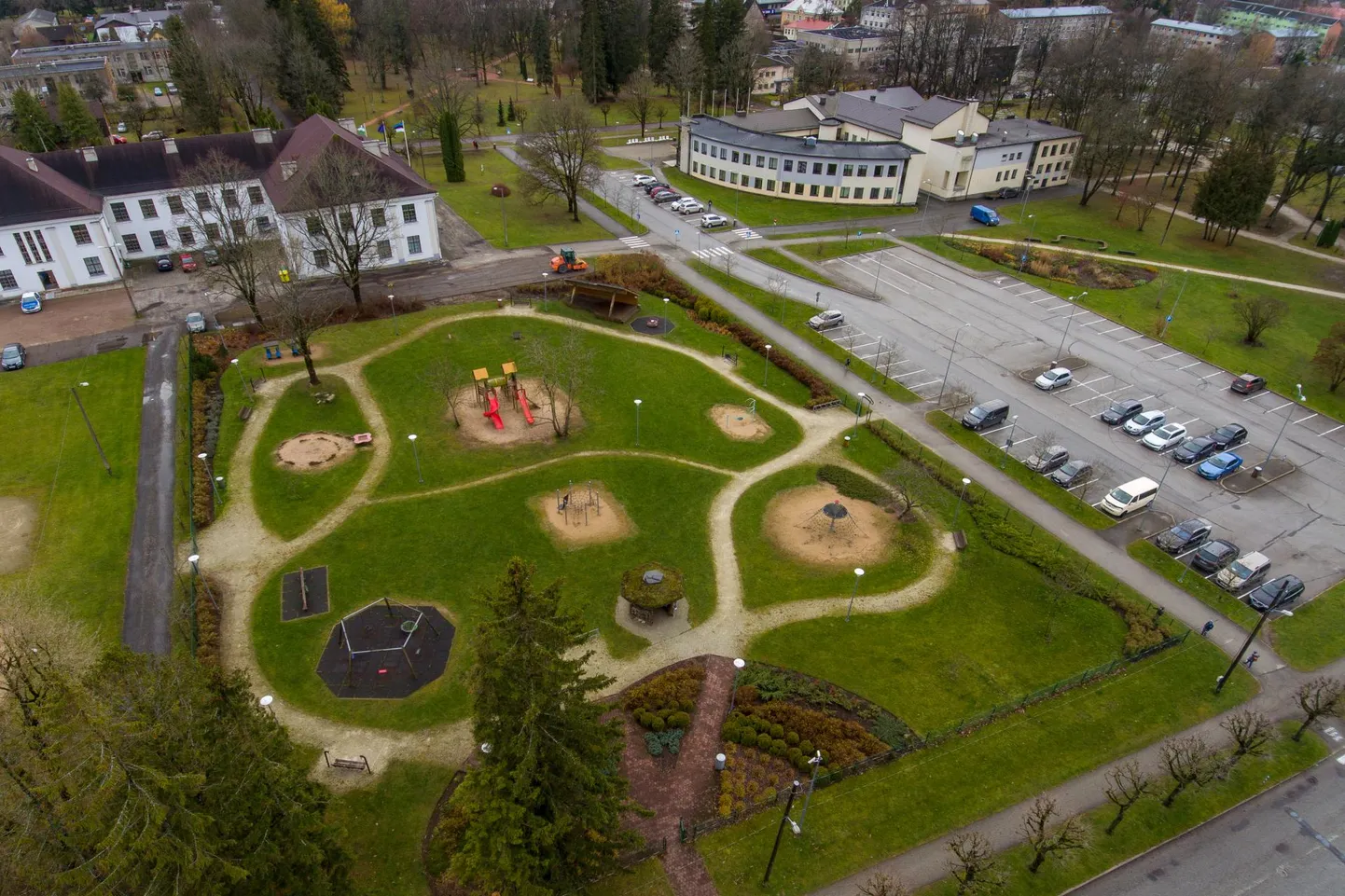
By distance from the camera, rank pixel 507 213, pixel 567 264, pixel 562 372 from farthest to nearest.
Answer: pixel 507 213 < pixel 567 264 < pixel 562 372

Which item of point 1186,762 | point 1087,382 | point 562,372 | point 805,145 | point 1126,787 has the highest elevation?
point 805,145

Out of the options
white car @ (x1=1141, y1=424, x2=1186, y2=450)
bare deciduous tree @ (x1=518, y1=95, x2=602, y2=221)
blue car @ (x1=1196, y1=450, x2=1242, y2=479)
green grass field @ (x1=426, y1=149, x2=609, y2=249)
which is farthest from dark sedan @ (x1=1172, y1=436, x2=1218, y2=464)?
bare deciduous tree @ (x1=518, y1=95, x2=602, y2=221)

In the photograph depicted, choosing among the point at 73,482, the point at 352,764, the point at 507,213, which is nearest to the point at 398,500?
the point at 352,764

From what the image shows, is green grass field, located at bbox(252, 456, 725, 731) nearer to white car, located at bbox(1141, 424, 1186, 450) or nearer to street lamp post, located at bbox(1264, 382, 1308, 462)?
white car, located at bbox(1141, 424, 1186, 450)

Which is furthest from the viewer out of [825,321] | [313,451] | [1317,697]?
[825,321]

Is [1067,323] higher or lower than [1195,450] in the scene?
higher

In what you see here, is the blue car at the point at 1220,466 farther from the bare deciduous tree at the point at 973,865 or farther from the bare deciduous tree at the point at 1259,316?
the bare deciduous tree at the point at 973,865

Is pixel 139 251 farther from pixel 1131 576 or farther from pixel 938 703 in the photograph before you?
pixel 1131 576

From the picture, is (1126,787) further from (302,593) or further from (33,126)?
(33,126)
